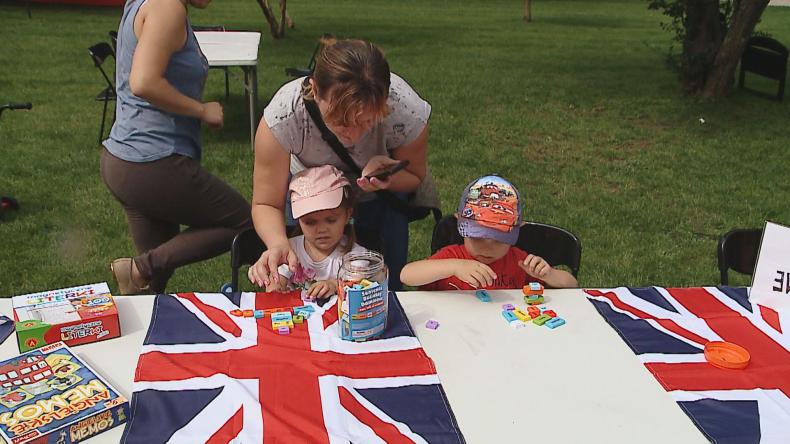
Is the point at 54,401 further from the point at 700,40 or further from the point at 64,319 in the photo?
the point at 700,40

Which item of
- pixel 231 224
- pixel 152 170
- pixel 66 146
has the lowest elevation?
pixel 66 146

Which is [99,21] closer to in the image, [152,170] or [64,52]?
[64,52]

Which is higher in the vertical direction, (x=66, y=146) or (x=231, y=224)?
(x=231, y=224)

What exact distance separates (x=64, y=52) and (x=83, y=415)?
1009cm

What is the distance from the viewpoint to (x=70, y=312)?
1946 mm

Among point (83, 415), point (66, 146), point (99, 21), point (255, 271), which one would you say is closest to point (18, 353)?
point (83, 415)

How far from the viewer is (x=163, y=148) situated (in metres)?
2.78

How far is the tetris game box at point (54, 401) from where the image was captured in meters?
1.49

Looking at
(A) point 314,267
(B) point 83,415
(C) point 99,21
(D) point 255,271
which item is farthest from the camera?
(C) point 99,21

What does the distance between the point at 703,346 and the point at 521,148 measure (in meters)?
4.91

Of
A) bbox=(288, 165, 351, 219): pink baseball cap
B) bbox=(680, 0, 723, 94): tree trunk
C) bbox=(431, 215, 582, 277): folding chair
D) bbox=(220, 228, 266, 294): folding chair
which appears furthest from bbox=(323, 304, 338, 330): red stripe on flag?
bbox=(680, 0, 723, 94): tree trunk

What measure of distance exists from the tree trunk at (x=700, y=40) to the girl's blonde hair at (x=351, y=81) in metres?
7.43

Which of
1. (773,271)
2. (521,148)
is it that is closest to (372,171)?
(773,271)

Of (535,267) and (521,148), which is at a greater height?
(535,267)
